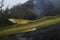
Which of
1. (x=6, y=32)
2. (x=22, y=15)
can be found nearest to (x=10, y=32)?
(x=6, y=32)

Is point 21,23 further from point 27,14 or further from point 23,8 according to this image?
point 23,8

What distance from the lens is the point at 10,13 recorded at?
27.5 ft

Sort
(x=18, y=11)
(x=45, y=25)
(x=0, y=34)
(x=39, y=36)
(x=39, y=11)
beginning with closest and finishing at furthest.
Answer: (x=45, y=25), (x=39, y=36), (x=0, y=34), (x=39, y=11), (x=18, y=11)

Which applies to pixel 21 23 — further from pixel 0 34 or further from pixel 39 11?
pixel 39 11

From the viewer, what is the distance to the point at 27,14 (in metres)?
8.00

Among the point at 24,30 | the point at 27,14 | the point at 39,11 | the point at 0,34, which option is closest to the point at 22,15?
the point at 27,14

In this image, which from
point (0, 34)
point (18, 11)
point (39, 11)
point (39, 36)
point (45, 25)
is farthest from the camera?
point (18, 11)

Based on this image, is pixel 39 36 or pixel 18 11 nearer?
pixel 39 36

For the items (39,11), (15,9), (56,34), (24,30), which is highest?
(15,9)

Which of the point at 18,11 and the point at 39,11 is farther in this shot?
the point at 18,11

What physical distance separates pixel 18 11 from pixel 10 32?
2.83 m

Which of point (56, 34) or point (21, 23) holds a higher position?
point (21, 23)

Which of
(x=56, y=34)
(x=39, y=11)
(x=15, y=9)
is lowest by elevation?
(x=56, y=34)

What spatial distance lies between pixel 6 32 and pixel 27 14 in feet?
7.50
